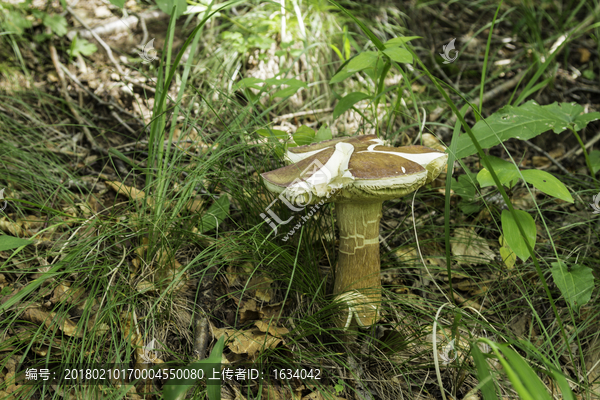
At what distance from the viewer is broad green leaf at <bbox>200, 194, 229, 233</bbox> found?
6.53ft

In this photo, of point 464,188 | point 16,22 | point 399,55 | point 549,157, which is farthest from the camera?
point 16,22

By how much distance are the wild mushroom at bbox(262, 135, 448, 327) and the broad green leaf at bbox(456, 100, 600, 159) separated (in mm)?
369

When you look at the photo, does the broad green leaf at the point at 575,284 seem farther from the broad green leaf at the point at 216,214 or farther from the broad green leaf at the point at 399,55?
the broad green leaf at the point at 216,214

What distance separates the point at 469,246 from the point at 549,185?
86cm

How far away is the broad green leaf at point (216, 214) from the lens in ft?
6.53

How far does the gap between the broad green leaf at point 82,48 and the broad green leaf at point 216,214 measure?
2197mm

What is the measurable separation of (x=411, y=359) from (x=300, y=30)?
2.64m

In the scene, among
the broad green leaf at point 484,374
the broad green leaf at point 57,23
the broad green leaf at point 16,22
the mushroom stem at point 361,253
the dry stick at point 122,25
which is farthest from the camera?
the dry stick at point 122,25

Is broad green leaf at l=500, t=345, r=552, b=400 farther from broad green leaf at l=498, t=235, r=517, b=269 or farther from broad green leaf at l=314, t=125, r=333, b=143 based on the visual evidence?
broad green leaf at l=314, t=125, r=333, b=143

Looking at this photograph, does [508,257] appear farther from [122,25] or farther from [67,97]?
[122,25]

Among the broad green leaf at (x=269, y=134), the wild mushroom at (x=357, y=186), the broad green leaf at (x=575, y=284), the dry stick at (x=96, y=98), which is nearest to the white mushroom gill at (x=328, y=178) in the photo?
the wild mushroom at (x=357, y=186)

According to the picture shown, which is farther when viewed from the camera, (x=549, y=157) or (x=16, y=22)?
(x=16, y=22)

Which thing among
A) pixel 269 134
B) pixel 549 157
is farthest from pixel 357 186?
pixel 549 157

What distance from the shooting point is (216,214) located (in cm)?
201
